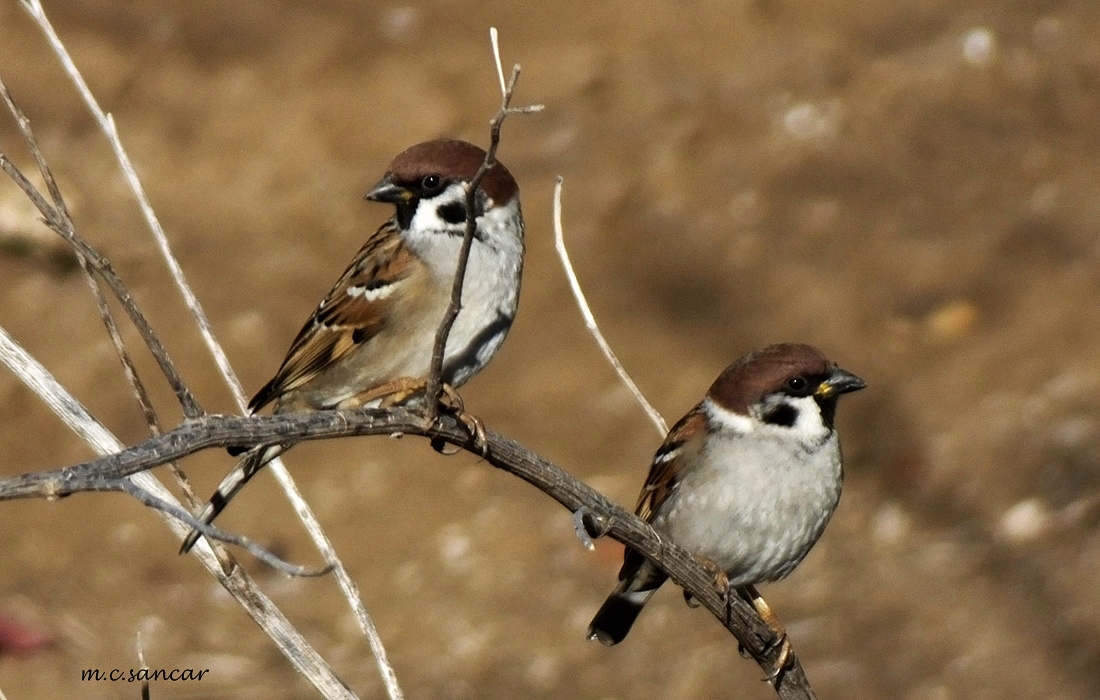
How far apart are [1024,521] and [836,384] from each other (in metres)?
2.67

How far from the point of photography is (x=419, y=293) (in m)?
3.46

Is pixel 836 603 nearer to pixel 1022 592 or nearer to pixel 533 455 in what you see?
pixel 1022 592

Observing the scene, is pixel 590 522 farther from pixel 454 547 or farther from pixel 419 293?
pixel 454 547

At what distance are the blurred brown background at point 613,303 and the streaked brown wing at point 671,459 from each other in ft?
5.64

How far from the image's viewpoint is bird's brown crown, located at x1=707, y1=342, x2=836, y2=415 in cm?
351

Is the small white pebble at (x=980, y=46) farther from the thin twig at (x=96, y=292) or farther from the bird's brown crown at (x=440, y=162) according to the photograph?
the thin twig at (x=96, y=292)

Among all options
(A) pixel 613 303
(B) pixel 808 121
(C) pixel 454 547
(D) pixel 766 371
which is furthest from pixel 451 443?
(B) pixel 808 121

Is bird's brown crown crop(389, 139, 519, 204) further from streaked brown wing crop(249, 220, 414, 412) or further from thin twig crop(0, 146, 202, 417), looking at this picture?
thin twig crop(0, 146, 202, 417)

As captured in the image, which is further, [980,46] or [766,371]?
[980,46]

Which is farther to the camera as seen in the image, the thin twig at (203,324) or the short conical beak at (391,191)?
the short conical beak at (391,191)

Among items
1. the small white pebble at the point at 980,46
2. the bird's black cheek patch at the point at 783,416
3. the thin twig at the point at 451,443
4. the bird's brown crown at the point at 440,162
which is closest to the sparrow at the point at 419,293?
the bird's brown crown at the point at 440,162

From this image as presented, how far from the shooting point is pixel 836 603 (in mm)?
5676

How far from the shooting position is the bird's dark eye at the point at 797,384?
3.53 meters

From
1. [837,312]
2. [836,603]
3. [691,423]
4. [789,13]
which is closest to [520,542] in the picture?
[836,603]
